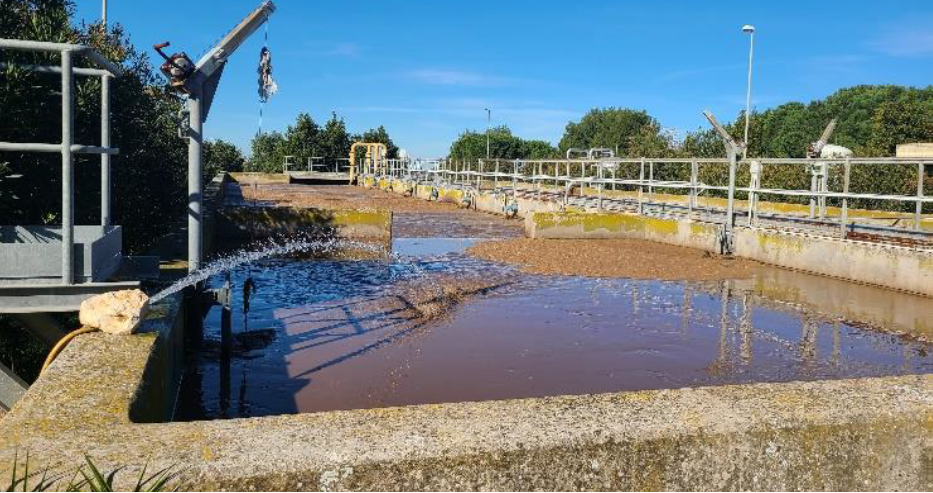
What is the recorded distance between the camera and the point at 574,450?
7.91 ft

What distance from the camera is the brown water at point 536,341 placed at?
17.2 ft

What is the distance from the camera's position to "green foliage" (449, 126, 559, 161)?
100688 millimetres

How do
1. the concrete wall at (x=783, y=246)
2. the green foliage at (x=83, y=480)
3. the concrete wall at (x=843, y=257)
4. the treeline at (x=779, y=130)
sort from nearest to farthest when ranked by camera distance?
1. the green foliage at (x=83, y=480)
2. the concrete wall at (x=843, y=257)
3. the concrete wall at (x=783, y=246)
4. the treeline at (x=779, y=130)

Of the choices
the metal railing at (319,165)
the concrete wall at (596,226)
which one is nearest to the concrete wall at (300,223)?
the concrete wall at (596,226)

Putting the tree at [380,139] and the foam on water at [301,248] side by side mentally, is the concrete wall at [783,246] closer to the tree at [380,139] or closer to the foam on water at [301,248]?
the foam on water at [301,248]

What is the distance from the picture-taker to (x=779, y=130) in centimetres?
10000

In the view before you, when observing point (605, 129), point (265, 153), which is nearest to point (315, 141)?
point (265, 153)

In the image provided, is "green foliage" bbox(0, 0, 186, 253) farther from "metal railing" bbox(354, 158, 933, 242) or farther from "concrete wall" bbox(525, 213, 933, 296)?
"metal railing" bbox(354, 158, 933, 242)

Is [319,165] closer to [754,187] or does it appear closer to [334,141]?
[334,141]

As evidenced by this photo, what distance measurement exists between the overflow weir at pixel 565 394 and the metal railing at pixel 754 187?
72 cm

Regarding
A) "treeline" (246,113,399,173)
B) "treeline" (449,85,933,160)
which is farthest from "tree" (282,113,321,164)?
"treeline" (449,85,933,160)

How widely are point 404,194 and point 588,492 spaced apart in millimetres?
31156

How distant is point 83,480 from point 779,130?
108 metres

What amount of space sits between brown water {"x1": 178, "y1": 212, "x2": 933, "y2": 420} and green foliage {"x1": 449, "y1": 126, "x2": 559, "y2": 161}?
295ft
